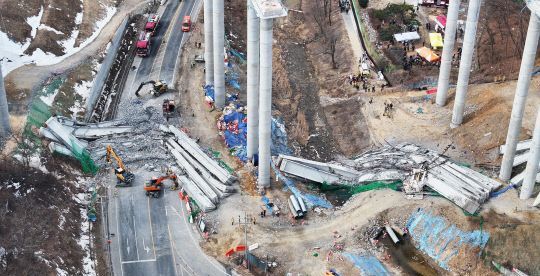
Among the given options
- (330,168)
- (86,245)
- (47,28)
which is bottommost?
(86,245)

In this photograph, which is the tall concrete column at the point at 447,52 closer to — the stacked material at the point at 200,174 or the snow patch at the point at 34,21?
the stacked material at the point at 200,174

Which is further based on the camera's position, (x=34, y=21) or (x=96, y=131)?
(x=34, y=21)

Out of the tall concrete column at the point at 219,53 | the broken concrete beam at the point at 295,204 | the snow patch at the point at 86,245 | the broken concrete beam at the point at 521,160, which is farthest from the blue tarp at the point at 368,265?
the tall concrete column at the point at 219,53

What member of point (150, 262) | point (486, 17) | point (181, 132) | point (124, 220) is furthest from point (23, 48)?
point (486, 17)

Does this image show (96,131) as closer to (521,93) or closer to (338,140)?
(338,140)

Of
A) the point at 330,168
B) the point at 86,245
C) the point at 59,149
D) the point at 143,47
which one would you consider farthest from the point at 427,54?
the point at 86,245

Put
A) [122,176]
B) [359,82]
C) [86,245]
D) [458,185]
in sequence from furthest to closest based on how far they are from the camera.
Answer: [359,82], [122,176], [458,185], [86,245]

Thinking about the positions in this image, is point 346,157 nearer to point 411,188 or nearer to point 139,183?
point 411,188
